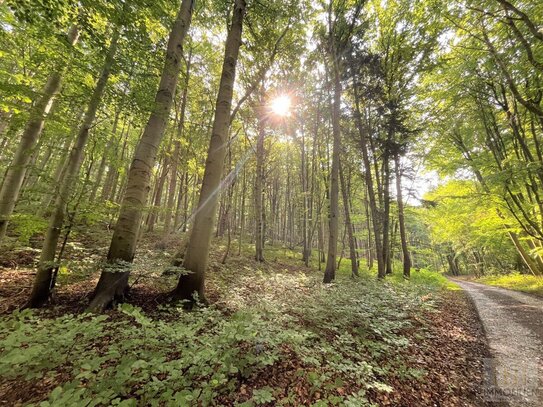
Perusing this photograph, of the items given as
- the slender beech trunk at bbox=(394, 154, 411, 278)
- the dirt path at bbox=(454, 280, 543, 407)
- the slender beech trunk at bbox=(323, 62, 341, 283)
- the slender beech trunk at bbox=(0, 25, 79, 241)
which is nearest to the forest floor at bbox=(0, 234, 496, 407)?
the dirt path at bbox=(454, 280, 543, 407)

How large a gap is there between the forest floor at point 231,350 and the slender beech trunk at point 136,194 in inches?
15.1

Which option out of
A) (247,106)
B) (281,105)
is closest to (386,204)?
(281,105)

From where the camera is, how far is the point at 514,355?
4.64 meters

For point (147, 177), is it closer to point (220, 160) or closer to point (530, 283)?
point (220, 160)

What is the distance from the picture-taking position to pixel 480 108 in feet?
40.5

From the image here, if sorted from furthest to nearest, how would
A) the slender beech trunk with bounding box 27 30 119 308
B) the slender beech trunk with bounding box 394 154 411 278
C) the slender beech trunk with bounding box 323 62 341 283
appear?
the slender beech trunk with bounding box 394 154 411 278
the slender beech trunk with bounding box 323 62 341 283
the slender beech trunk with bounding box 27 30 119 308

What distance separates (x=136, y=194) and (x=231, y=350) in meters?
3.58

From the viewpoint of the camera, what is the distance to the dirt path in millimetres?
3466

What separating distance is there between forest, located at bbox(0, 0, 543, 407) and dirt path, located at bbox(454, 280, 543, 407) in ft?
0.16

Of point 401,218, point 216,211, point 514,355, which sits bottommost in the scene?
point 514,355

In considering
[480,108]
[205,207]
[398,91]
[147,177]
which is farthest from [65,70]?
[480,108]

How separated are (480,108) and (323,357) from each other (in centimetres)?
1531

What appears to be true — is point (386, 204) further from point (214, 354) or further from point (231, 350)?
point (214, 354)

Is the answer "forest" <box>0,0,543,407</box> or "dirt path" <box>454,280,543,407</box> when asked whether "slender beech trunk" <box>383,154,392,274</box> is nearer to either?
"forest" <box>0,0,543,407</box>
